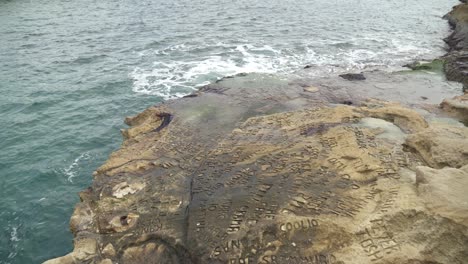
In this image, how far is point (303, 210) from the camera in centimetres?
771

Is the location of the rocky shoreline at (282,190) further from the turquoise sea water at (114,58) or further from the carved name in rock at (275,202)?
the turquoise sea water at (114,58)

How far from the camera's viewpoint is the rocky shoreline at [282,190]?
6875mm

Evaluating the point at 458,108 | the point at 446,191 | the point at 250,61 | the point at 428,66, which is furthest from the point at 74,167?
the point at 428,66

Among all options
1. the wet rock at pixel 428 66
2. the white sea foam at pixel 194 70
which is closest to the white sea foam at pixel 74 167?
the white sea foam at pixel 194 70

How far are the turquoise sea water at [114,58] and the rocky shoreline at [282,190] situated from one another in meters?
4.15

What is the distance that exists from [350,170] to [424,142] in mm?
2094

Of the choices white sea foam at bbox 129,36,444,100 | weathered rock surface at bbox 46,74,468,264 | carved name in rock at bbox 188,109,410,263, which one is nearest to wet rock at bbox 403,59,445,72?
white sea foam at bbox 129,36,444,100

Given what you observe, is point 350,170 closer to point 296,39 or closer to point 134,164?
point 134,164

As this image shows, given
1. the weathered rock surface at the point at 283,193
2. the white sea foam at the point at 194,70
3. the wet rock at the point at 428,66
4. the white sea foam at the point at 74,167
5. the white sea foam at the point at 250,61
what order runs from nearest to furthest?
the weathered rock surface at the point at 283,193, the white sea foam at the point at 74,167, the wet rock at the point at 428,66, the white sea foam at the point at 194,70, the white sea foam at the point at 250,61

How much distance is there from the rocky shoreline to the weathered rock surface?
1.0 inches

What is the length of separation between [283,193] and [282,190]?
11cm

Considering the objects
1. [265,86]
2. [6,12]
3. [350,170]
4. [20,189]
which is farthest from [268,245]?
[6,12]

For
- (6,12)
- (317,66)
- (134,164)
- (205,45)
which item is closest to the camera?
(134,164)

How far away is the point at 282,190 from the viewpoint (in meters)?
8.41
